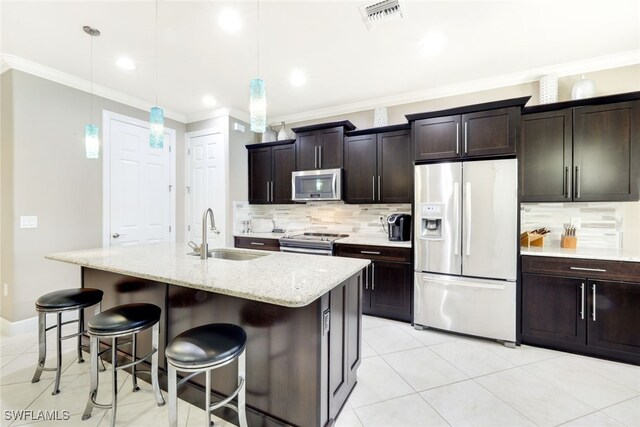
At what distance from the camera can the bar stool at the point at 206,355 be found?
1219 mm

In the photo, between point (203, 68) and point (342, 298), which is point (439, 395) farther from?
point (203, 68)

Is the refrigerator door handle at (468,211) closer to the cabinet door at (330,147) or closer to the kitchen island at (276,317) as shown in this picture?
the kitchen island at (276,317)

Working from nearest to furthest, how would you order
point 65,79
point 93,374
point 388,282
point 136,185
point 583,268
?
1. point 93,374
2. point 583,268
3. point 65,79
4. point 388,282
5. point 136,185

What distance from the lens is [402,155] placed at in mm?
3387

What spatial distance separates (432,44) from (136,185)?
4.05 m

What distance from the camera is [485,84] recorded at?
321cm

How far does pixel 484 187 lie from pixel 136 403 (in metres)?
3.37

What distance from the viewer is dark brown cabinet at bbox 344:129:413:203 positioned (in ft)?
11.1

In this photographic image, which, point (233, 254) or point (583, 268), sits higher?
point (233, 254)

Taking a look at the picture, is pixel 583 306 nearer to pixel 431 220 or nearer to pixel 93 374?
pixel 431 220

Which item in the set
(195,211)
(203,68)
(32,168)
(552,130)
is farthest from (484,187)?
(32,168)

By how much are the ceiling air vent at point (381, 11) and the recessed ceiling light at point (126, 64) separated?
2430 millimetres

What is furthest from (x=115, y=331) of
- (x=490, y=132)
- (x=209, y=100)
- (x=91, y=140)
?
(x=490, y=132)

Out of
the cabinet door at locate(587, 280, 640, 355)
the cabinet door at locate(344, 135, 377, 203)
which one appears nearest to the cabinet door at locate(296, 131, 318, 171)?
the cabinet door at locate(344, 135, 377, 203)
